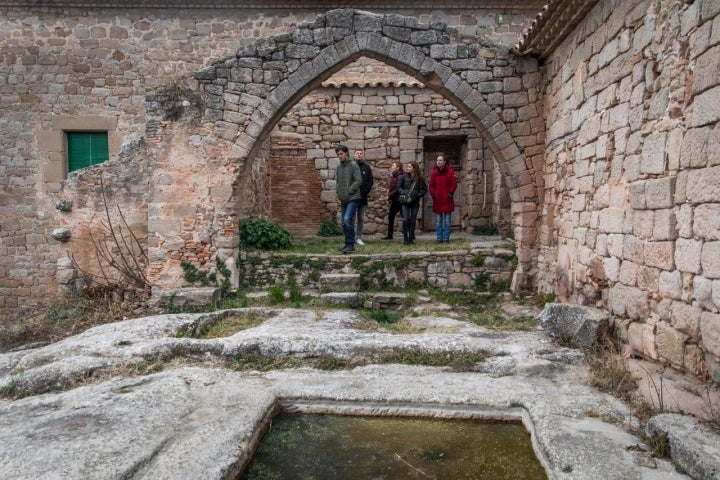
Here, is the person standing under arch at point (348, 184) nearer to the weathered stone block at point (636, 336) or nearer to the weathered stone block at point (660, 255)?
the weathered stone block at point (636, 336)

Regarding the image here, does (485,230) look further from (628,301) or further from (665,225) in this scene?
(665,225)

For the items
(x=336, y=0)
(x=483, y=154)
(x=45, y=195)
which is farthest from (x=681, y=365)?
(x=45, y=195)

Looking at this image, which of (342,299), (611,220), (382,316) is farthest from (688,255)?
(342,299)

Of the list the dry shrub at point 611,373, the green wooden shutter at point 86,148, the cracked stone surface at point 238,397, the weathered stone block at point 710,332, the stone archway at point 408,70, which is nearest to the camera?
the cracked stone surface at point 238,397

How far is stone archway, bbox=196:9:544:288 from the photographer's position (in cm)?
740

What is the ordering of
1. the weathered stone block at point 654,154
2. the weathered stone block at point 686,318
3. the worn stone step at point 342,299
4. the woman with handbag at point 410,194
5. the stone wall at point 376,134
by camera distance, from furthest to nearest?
1. the stone wall at point 376,134
2. the woman with handbag at point 410,194
3. the worn stone step at point 342,299
4. the weathered stone block at point 654,154
5. the weathered stone block at point 686,318

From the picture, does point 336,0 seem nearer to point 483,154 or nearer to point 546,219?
point 483,154

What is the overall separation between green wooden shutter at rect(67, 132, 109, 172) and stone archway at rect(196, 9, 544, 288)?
5.79m

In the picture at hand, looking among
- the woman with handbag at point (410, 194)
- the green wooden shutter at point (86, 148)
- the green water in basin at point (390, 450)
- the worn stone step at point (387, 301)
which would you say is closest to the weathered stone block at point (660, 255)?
the green water in basin at point (390, 450)

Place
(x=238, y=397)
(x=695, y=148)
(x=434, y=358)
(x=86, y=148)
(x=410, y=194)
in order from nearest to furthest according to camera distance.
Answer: (x=695, y=148)
(x=238, y=397)
(x=434, y=358)
(x=410, y=194)
(x=86, y=148)

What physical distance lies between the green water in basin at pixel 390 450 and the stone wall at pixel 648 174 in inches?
56.8

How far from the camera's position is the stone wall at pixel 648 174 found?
3346mm

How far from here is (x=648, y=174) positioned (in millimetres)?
4164

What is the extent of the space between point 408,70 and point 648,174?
4.26m
